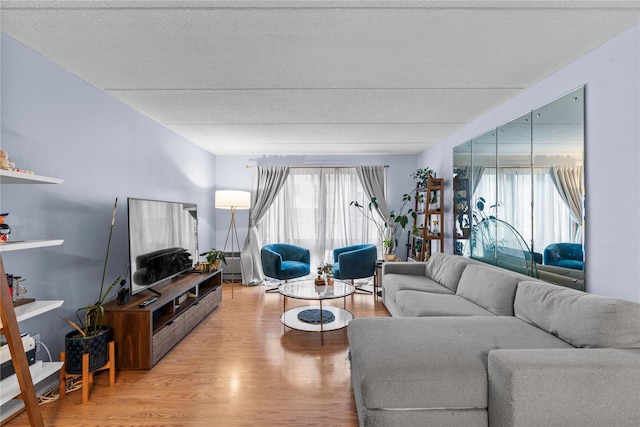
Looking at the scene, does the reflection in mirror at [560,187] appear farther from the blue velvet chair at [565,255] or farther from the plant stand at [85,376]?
the plant stand at [85,376]

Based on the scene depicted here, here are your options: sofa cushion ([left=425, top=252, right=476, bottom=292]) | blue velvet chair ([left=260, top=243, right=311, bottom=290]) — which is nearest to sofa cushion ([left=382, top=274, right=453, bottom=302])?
Result: sofa cushion ([left=425, top=252, right=476, bottom=292])

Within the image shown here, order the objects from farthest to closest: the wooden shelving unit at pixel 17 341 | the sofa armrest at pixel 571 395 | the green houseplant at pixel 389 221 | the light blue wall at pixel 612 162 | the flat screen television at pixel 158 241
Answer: the green houseplant at pixel 389 221 → the flat screen television at pixel 158 241 → the light blue wall at pixel 612 162 → the wooden shelving unit at pixel 17 341 → the sofa armrest at pixel 571 395

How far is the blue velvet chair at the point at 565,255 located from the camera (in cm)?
215

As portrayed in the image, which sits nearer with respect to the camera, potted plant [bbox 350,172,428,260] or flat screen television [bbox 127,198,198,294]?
flat screen television [bbox 127,198,198,294]

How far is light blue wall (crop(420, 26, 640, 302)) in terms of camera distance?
1.78m

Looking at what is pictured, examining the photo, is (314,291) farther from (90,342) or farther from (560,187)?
(560,187)

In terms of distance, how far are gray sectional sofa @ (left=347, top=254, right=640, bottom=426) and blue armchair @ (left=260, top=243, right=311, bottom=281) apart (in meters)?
2.60

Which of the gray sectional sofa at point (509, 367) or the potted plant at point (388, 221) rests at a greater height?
the potted plant at point (388, 221)

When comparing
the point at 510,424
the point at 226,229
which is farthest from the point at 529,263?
the point at 226,229

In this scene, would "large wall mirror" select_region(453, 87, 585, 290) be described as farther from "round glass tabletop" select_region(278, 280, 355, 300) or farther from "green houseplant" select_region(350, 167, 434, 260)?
"green houseplant" select_region(350, 167, 434, 260)

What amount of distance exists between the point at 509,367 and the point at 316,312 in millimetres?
2355

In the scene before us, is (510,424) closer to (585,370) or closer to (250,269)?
(585,370)

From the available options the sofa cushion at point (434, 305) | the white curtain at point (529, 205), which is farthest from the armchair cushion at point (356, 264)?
the white curtain at point (529, 205)

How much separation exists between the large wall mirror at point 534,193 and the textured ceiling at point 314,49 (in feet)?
1.23
